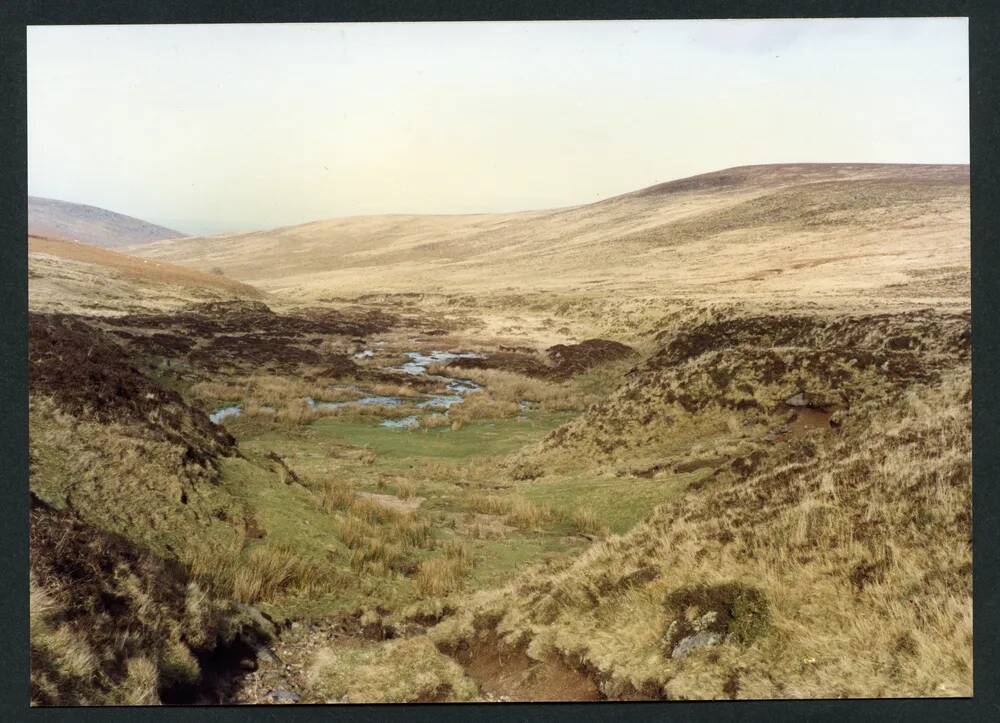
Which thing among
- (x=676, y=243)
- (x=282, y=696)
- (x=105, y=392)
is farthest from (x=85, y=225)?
(x=676, y=243)

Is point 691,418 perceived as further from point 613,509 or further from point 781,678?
point 781,678

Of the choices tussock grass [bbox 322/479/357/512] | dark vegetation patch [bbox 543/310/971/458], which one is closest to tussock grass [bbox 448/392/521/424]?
dark vegetation patch [bbox 543/310/971/458]

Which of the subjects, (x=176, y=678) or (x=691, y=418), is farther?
(x=691, y=418)

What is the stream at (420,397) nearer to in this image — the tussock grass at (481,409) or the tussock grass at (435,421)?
the tussock grass at (435,421)

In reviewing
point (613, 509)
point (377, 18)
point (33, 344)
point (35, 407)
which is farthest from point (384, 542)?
point (377, 18)

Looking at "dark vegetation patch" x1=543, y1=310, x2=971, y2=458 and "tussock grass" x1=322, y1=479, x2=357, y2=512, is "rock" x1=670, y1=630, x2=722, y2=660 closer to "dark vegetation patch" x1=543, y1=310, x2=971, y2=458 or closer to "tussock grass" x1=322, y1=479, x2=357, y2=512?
"dark vegetation patch" x1=543, y1=310, x2=971, y2=458

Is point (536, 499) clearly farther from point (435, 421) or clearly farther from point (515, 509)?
point (435, 421)
